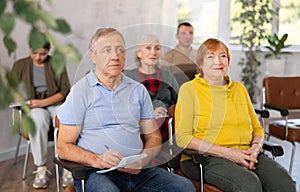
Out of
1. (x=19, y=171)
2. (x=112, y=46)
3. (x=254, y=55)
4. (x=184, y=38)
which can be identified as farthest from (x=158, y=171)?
(x=254, y=55)

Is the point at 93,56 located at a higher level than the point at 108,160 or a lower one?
higher

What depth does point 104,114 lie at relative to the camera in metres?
2.49

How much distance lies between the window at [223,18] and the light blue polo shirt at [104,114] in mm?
4040

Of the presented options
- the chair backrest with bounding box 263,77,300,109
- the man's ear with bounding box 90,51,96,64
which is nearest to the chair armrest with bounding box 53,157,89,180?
the man's ear with bounding box 90,51,96,64

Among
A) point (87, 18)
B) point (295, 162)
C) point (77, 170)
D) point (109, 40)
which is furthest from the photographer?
point (87, 18)

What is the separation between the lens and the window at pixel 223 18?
6.68 metres

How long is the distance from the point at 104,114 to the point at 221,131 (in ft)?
2.22

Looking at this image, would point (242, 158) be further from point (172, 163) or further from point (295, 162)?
point (295, 162)

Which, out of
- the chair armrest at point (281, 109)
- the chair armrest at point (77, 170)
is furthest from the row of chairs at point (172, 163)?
the chair armrest at point (281, 109)

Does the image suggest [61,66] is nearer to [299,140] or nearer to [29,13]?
[29,13]

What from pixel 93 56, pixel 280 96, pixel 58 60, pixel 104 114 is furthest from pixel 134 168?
pixel 280 96

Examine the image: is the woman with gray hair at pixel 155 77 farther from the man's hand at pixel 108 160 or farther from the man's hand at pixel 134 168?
the man's hand at pixel 108 160

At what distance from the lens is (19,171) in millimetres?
4340

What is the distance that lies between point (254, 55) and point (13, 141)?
11.3 feet
